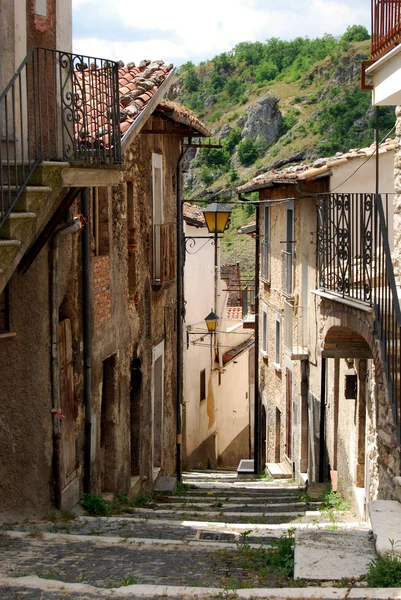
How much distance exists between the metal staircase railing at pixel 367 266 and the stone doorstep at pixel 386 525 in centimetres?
75

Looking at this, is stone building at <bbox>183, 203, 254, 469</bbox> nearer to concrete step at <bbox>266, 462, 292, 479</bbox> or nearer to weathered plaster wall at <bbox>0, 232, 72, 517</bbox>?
concrete step at <bbox>266, 462, 292, 479</bbox>

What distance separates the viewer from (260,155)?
60.8 m

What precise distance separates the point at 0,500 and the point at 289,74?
A: 2730 inches

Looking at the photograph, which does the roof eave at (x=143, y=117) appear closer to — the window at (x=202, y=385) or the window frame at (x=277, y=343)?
the window frame at (x=277, y=343)

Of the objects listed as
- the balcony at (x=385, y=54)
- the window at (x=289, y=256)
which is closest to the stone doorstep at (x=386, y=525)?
the balcony at (x=385, y=54)

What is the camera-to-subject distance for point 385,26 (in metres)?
9.09

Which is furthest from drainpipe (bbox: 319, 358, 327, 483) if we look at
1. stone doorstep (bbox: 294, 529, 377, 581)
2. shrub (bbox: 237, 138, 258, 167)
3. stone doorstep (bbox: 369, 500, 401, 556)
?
shrub (bbox: 237, 138, 258, 167)

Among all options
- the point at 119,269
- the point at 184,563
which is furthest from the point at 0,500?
the point at 119,269

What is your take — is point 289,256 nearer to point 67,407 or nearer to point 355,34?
point 67,407

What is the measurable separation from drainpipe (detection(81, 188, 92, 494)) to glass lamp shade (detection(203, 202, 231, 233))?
250 inches

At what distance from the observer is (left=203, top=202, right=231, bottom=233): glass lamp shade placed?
16078 mm

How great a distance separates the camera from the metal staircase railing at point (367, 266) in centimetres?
737

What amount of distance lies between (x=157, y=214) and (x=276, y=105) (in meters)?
51.7

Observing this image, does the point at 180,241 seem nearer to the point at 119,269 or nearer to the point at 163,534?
the point at 119,269
